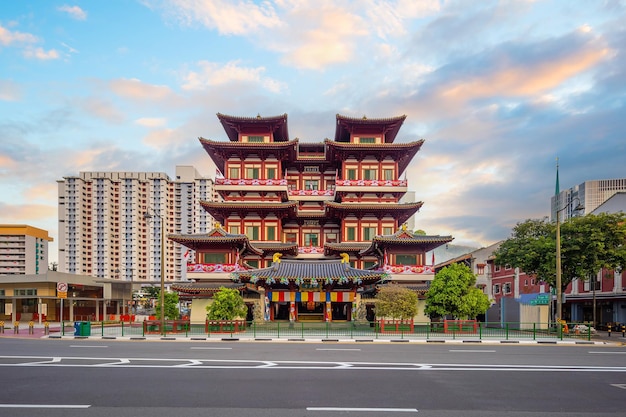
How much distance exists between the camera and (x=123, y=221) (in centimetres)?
13512

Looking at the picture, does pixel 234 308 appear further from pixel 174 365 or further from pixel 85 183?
pixel 85 183

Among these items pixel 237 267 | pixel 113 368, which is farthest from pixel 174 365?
pixel 237 267

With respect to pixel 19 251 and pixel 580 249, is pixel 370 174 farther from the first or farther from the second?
pixel 19 251

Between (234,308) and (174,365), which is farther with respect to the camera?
(234,308)

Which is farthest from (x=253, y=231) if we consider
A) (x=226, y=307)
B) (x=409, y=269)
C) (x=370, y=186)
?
(x=409, y=269)

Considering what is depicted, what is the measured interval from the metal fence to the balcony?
16.2m

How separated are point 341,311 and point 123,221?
10922 centimetres

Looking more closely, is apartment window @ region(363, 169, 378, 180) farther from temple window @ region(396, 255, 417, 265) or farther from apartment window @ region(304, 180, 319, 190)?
temple window @ region(396, 255, 417, 265)

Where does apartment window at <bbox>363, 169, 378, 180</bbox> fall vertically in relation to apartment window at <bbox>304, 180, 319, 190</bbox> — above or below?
above

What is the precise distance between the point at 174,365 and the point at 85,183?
448 feet

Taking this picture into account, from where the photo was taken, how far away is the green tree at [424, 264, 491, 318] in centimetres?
3213

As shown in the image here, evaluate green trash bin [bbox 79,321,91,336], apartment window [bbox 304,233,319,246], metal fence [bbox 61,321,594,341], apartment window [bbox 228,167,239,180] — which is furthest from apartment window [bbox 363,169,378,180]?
green trash bin [bbox 79,321,91,336]

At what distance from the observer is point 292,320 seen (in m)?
38.7

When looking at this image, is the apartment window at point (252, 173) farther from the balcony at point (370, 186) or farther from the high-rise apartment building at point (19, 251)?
the high-rise apartment building at point (19, 251)
